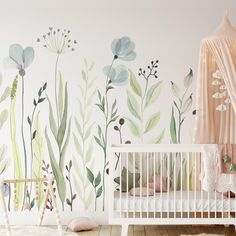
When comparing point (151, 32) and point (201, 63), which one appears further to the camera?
point (151, 32)

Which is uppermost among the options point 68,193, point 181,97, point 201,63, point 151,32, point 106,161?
point 151,32

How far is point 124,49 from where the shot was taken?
5219 millimetres

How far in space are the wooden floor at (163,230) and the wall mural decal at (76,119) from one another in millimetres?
431

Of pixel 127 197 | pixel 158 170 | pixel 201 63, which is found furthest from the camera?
pixel 158 170

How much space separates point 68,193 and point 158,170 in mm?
938

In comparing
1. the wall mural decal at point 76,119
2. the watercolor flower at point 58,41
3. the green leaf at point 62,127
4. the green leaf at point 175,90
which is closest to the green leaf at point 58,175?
the wall mural decal at point 76,119

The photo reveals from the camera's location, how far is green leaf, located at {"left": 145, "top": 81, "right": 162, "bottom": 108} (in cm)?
523

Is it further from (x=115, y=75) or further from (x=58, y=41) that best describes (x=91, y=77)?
(x=58, y=41)

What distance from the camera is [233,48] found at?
4.45 meters


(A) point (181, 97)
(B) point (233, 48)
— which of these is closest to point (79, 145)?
(A) point (181, 97)

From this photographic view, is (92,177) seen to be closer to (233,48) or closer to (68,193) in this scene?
(68,193)

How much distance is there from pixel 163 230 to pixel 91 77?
166 centimetres

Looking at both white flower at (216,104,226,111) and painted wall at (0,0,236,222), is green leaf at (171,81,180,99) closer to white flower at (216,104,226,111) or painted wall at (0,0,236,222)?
painted wall at (0,0,236,222)

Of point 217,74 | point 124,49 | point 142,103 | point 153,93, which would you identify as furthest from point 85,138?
point 217,74
